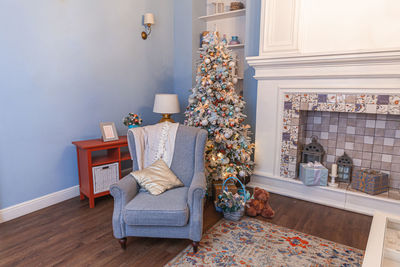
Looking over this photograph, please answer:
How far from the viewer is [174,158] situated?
2.52m

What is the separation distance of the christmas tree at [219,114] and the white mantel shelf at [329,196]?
51 centimetres

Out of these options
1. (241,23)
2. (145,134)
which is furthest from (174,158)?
(241,23)

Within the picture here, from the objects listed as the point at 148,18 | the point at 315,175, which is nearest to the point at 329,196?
the point at 315,175

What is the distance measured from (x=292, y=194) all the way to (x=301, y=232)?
89cm

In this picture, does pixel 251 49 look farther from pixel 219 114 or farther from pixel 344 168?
pixel 344 168

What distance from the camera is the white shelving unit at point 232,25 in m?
4.18

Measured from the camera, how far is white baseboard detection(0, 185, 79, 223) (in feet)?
8.47

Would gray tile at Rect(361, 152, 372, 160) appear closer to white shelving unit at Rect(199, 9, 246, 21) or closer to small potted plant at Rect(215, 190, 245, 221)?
small potted plant at Rect(215, 190, 245, 221)

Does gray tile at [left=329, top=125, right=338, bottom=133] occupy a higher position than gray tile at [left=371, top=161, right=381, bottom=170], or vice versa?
gray tile at [left=329, top=125, right=338, bottom=133]

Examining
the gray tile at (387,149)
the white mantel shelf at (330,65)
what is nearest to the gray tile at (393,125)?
the gray tile at (387,149)

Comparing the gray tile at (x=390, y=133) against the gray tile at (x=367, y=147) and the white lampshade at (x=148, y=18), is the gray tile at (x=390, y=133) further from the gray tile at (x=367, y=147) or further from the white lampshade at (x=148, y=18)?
the white lampshade at (x=148, y=18)

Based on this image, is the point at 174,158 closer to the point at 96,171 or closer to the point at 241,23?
the point at 96,171

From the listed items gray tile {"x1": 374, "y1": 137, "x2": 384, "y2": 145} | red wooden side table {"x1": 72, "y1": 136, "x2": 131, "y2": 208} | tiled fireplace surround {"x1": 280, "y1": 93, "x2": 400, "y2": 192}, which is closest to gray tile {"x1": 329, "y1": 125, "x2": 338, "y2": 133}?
tiled fireplace surround {"x1": 280, "y1": 93, "x2": 400, "y2": 192}

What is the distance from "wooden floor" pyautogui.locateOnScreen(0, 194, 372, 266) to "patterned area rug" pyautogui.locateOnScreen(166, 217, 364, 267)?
0.14m
